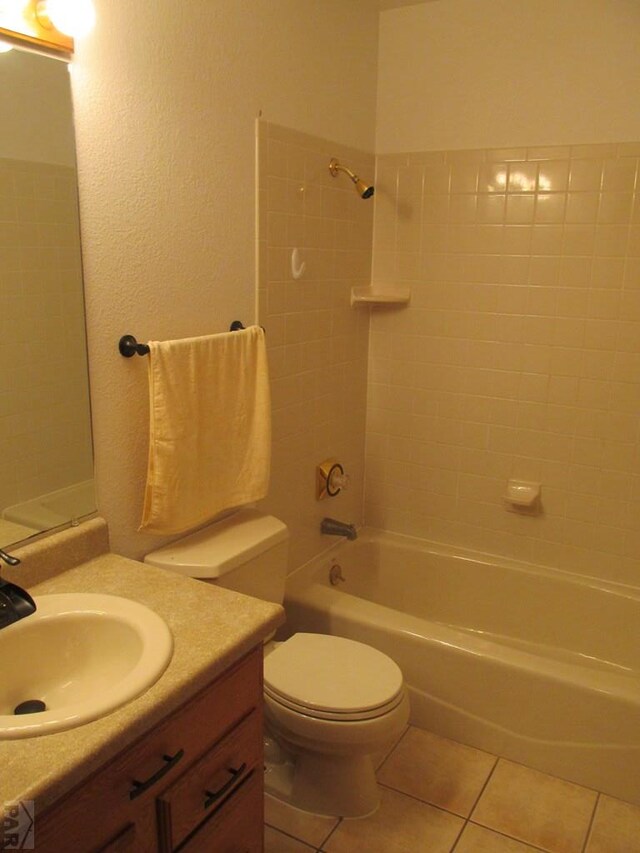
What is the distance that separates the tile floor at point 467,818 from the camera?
1854mm

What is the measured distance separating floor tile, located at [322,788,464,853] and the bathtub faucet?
0.91m

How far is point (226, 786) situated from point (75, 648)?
40cm

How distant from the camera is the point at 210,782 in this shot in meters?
1.29

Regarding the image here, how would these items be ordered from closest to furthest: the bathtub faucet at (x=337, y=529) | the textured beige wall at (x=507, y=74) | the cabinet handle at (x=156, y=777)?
the cabinet handle at (x=156, y=777) → the textured beige wall at (x=507, y=74) → the bathtub faucet at (x=337, y=529)

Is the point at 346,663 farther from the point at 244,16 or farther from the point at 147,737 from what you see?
the point at 244,16

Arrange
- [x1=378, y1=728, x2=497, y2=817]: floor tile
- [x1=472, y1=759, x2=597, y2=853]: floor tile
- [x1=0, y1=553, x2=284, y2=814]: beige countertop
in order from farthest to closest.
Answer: [x1=378, y1=728, x2=497, y2=817]: floor tile < [x1=472, y1=759, x2=597, y2=853]: floor tile < [x1=0, y1=553, x2=284, y2=814]: beige countertop

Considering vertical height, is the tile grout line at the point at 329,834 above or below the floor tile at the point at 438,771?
below

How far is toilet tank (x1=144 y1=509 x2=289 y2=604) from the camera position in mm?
1771

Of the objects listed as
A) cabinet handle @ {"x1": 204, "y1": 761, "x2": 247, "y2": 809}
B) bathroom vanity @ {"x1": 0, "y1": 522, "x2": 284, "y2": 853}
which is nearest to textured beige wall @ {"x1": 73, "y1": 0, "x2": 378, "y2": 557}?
bathroom vanity @ {"x1": 0, "y1": 522, "x2": 284, "y2": 853}

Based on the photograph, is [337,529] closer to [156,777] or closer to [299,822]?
[299,822]

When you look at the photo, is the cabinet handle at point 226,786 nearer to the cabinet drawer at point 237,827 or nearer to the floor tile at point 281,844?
the cabinet drawer at point 237,827

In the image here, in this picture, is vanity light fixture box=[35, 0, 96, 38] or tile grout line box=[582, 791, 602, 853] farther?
tile grout line box=[582, 791, 602, 853]

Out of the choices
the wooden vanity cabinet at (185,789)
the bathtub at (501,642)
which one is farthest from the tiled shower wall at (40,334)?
the bathtub at (501,642)

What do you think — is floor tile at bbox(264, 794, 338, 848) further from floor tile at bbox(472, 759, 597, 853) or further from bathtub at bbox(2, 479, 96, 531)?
bathtub at bbox(2, 479, 96, 531)
